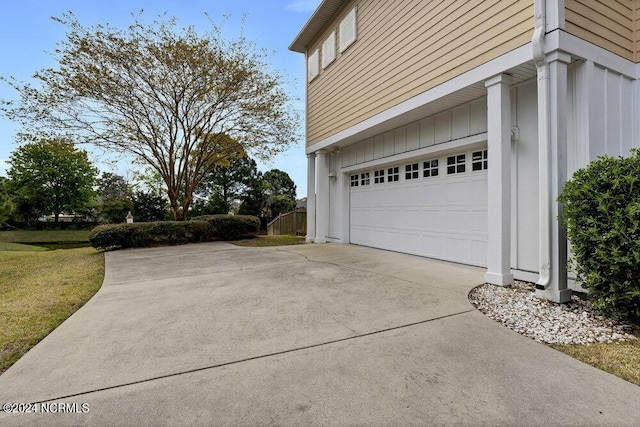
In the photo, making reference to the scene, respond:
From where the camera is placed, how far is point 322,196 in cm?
988

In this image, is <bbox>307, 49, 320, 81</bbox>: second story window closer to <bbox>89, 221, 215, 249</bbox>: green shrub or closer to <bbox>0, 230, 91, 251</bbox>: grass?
<bbox>89, 221, 215, 249</bbox>: green shrub

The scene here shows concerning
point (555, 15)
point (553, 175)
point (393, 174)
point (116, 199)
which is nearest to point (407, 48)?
point (555, 15)

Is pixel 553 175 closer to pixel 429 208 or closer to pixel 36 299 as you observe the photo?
pixel 429 208

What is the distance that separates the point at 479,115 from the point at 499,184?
5.54 ft

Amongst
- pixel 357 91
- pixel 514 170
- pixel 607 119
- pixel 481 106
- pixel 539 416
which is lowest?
pixel 539 416

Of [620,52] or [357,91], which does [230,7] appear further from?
[620,52]

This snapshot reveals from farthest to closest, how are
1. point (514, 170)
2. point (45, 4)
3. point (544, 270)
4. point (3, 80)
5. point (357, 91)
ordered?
point (3, 80), point (45, 4), point (357, 91), point (514, 170), point (544, 270)

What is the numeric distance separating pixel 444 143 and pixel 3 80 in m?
12.5

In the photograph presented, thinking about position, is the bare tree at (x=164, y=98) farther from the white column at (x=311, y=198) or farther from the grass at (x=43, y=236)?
the grass at (x=43, y=236)

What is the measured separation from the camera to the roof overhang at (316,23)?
844cm

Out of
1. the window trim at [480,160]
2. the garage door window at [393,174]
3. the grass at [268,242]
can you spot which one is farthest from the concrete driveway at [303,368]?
the grass at [268,242]

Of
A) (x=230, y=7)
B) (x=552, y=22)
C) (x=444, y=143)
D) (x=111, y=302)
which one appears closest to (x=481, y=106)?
(x=444, y=143)

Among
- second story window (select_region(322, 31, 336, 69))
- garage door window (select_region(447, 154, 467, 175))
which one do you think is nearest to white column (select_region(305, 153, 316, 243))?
second story window (select_region(322, 31, 336, 69))

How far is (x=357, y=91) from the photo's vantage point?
756cm
